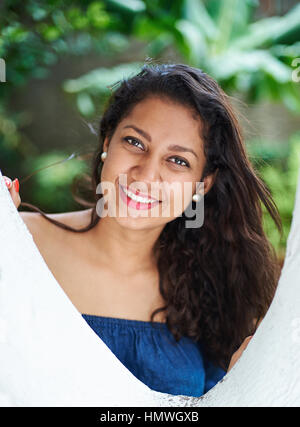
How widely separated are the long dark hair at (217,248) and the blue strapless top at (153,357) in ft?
0.25

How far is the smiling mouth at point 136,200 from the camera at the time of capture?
61.8 inches

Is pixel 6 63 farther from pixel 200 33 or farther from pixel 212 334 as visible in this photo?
pixel 200 33

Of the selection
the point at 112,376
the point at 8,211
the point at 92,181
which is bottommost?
the point at 112,376

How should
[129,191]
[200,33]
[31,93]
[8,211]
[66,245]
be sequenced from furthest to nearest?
[31,93], [200,33], [66,245], [129,191], [8,211]

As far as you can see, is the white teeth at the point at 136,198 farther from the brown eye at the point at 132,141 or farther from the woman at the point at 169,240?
the brown eye at the point at 132,141

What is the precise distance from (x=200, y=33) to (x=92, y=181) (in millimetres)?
3600

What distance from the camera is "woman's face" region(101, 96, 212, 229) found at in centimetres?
154

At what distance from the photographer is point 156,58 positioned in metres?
4.30

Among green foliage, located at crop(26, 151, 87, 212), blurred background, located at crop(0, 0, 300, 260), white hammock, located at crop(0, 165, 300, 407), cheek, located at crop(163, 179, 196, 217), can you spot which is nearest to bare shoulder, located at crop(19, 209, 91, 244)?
cheek, located at crop(163, 179, 196, 217)

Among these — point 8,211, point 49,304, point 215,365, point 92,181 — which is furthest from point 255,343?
point 92,181

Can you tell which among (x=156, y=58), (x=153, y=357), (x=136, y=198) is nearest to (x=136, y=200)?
(x=136, y=198)

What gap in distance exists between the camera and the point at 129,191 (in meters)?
1.58

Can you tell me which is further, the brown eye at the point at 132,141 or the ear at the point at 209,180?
the ear at the point at 209,180

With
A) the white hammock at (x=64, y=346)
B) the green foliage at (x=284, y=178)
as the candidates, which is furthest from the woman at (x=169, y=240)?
the green foliage at (x=284, y=178)
